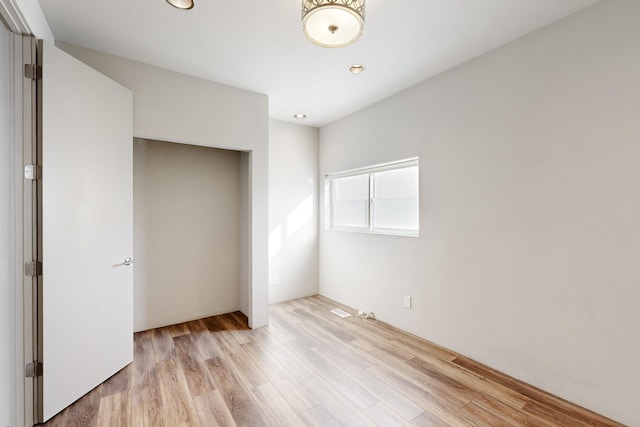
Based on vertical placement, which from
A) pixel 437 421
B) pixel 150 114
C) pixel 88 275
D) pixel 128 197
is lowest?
pixel 437 421

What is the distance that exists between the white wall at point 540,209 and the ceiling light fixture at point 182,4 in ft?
7.07

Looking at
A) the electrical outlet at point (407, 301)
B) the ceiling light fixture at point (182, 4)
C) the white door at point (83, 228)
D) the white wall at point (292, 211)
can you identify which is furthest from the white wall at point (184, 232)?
the electrical outlet at point (407, 301)

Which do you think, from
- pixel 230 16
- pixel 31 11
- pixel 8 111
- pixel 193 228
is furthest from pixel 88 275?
pixel 230 16

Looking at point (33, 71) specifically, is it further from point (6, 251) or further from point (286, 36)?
point (286, 36)

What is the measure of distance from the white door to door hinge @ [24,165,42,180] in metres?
0.03

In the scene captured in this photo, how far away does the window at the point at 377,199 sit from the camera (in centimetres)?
321

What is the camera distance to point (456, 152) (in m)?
2.63

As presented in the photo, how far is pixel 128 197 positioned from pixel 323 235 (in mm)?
2626

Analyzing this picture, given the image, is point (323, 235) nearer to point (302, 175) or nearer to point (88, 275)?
point (302, 175)

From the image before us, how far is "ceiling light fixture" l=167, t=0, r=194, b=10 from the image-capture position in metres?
1.82

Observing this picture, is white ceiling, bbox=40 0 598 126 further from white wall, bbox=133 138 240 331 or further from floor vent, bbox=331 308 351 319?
floor vent, bbox=331 308 351 319

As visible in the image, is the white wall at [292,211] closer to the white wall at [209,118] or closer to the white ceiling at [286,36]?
the white wall at [209,118]

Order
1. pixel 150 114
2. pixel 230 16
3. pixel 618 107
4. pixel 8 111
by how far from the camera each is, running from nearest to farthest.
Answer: pixel 8 111
pixel 618 107
pixel 230 16
pixel 150 114

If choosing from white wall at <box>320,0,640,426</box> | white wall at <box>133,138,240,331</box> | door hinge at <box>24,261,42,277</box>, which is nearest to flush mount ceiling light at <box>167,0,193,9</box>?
white wall at <box>133,138,240,331</box>
